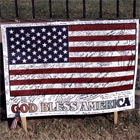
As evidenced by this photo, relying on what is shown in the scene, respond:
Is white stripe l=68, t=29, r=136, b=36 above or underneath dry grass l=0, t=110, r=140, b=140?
above

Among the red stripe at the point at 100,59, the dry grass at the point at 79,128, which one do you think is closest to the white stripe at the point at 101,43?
the red stripe at the point at 100,59

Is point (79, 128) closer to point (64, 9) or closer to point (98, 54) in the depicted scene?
point (98, 54)

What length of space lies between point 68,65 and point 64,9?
3048mm

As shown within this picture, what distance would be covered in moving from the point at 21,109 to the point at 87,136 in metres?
0.88

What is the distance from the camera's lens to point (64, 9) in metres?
6.55

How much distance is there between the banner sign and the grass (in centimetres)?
190

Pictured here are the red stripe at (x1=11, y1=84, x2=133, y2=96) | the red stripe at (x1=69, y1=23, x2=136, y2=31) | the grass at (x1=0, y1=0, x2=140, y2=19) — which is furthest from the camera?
the grass at (x1=0, y1=0, x2=140, y2=19)

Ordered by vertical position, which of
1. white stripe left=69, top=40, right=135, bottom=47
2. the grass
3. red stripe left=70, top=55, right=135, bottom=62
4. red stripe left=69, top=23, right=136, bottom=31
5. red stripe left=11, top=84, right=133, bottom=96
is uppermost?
the grass

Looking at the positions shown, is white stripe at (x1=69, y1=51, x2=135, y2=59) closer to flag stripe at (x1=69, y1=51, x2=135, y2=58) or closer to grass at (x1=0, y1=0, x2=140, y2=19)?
flag stripe at (x1=69, y1=51, x2=135, y2=58)

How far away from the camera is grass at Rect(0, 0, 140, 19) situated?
5.81 m

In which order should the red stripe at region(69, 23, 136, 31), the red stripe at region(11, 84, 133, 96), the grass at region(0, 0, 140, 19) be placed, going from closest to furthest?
the red stripe at region(69, 23, 136, 31) → the red stripe at region(11, 84, 133, 96) → the grass at region(0, 0, 140, 19)

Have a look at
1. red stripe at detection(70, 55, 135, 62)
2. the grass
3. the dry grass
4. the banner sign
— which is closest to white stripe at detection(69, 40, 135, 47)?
the banner sign

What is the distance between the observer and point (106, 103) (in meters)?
3.88

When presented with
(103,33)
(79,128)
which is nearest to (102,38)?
(103,33)
